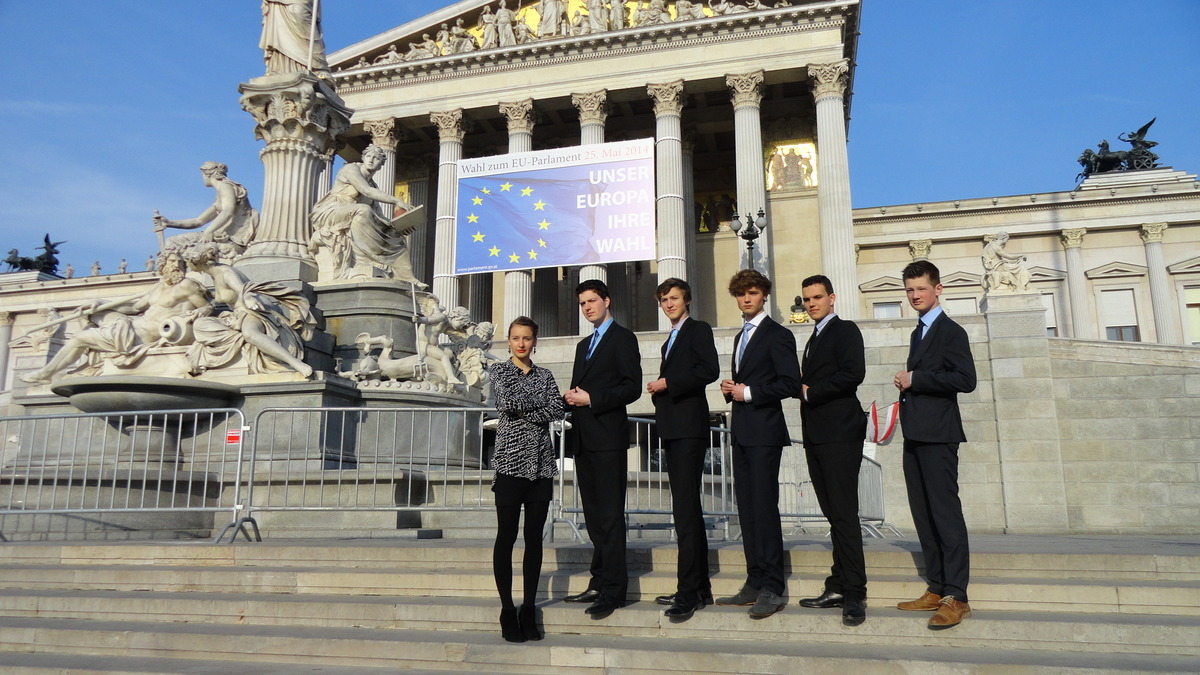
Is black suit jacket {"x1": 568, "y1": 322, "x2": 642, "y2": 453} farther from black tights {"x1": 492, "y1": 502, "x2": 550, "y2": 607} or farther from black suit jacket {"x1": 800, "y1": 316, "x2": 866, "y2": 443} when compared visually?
black suit jacket {"x1": 800, "y1": 316, "x2": 866, "y2": 443}

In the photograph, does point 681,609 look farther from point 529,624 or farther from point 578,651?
point 529,624

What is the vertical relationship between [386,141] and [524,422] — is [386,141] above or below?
above

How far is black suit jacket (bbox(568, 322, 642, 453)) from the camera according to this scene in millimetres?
4938

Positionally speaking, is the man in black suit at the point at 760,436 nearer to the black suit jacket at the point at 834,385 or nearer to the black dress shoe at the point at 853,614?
the black suit jacket at the point at 834,385

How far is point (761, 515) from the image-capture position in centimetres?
478

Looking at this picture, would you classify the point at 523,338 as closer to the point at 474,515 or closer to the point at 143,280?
the point at 474,515

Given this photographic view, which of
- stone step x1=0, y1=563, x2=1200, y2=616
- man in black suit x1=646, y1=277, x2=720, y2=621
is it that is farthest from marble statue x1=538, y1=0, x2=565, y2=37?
man in black suit x1=646, y1=277, x2=720, y2=621

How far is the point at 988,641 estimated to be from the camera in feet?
14.0

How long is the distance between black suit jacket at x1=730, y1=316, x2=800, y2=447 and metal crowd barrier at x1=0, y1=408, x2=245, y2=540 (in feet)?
14.4

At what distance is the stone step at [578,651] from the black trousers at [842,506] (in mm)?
290

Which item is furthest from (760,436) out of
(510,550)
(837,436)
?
(510,550)

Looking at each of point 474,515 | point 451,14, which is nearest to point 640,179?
point 451,14

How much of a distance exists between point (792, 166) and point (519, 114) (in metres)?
12.3

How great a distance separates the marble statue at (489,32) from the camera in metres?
37.4
